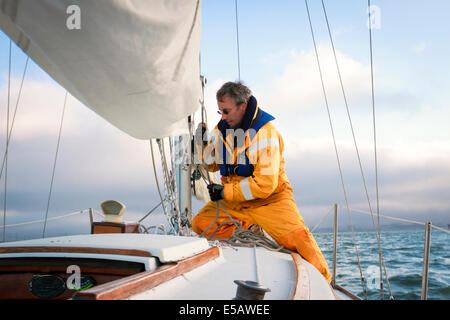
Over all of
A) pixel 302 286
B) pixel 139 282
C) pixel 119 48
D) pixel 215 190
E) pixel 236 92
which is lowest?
pixel 302 286

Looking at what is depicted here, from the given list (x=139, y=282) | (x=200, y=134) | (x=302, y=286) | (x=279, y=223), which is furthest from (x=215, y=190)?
(x=139, y=282)

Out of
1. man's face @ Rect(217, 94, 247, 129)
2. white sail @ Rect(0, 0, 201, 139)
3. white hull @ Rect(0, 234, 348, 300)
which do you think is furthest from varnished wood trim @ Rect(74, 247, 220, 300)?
man's face @ Rect(217, 94, 247, 129)

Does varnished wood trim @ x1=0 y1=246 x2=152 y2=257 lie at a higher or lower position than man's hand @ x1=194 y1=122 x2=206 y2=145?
lower

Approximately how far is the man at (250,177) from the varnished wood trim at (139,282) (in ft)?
3.29

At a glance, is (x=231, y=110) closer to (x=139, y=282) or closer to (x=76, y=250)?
(x=76, y=250)

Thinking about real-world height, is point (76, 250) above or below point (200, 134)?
below

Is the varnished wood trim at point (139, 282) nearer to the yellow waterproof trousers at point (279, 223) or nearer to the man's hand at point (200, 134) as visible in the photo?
the yellow waterproof trousers at point (279, 223)

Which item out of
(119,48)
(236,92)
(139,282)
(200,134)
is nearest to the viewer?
(139,282)

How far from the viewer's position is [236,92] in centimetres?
239

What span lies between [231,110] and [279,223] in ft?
3.06

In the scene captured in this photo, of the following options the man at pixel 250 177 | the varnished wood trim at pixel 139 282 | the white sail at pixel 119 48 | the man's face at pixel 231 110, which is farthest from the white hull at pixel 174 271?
the man's face at pixel 231 110

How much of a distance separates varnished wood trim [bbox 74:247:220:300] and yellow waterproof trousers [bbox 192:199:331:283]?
3.14 feet

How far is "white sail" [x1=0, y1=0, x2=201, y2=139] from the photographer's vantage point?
3.35 ft

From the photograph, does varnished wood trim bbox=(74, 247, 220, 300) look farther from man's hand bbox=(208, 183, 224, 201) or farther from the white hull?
man's hand bbox=(208, 183, 224, 201)
